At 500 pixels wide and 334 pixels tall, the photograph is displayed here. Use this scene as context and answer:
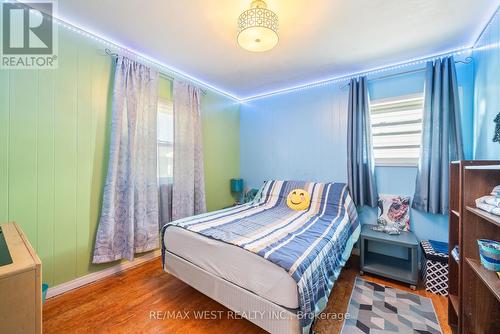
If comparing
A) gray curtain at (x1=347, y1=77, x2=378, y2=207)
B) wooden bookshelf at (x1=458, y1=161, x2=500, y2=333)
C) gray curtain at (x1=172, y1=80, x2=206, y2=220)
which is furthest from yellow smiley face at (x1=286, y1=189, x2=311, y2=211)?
wooden bookshelf at (x1=458, y1=161, x2=500, y2=333)

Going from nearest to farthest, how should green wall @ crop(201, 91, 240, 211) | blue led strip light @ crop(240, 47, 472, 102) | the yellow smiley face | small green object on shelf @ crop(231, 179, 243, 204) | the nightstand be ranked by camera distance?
the nightstand < blue led strip light @ crop(240, 47, 472, 102) < the yellow smiley face < green wall @ crop(201, 91, 240, 211) < small green object on shelf @ crop(231, 179, 243, 204)

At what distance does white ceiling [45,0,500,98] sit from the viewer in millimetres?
1688

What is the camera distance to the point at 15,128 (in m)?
1.67

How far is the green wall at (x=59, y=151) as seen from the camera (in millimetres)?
1674

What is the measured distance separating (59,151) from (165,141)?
1.09 m

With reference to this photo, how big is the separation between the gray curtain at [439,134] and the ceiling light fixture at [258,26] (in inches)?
77.1

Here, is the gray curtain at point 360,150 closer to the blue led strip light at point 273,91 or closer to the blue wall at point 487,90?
the blue led strip light at point 273,91

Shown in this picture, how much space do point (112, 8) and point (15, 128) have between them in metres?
1.27

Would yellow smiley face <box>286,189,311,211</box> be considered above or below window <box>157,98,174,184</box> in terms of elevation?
below

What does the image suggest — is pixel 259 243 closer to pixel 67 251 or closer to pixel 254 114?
pixel 67 251

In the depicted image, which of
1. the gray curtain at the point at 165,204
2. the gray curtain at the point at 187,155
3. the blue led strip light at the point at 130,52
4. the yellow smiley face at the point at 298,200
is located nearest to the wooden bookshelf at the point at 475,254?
the yellow smiley face at the point at 298,200

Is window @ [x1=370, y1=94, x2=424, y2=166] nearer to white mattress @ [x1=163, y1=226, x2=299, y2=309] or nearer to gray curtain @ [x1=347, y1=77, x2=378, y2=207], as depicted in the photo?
gray curtain @ [x1=347, y1=77, x2=378, y2=207]

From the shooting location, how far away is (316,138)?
10.4ft

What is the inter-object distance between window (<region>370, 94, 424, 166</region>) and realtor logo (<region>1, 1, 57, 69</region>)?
357 cm
